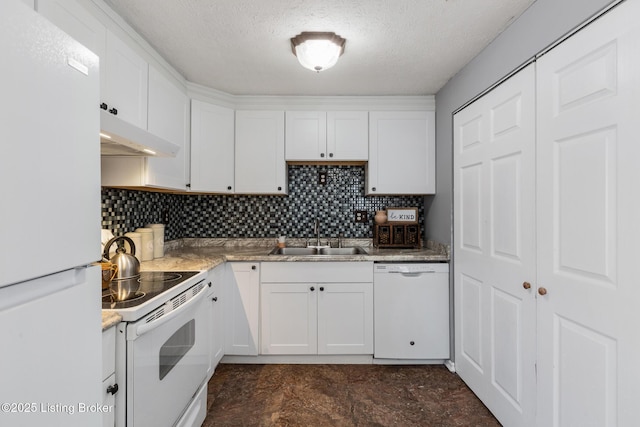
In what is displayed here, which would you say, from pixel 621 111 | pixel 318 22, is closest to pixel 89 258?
pixel 318 22

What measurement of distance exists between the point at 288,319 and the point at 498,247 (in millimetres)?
1580

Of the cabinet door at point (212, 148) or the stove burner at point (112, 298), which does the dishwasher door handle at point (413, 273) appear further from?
the stove burner at point (112, 298)

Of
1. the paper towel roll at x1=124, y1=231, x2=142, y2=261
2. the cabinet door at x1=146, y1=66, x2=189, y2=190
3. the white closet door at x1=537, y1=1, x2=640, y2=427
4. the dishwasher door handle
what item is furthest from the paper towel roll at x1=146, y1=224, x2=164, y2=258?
the white closet door at x1=537, y1=1, x2=640, y2=427

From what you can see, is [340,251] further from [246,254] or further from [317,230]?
[246,254]

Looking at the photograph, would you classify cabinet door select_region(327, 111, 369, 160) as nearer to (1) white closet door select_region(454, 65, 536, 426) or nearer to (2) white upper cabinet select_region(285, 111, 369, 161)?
(2) white upper cabinet select_region(285, 111, 369, 161)

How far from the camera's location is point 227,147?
266cm

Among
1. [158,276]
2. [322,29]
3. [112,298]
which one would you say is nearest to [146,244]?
[158,276]

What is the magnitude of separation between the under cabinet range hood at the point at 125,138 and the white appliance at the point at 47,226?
0.29m

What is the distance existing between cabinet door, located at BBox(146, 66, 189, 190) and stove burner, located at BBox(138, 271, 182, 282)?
1.81 feet

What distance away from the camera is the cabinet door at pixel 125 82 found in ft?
4.99

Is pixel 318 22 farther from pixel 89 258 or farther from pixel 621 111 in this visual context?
pixel 89 258

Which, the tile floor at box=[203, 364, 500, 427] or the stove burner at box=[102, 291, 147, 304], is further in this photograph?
the tile floor at box=[203, 364, 500, 427]

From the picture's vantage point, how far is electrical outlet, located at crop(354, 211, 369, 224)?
3012 millimetres

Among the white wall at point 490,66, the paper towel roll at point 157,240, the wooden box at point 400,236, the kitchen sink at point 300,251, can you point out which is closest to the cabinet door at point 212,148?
the paper towel roll at point 157,240
